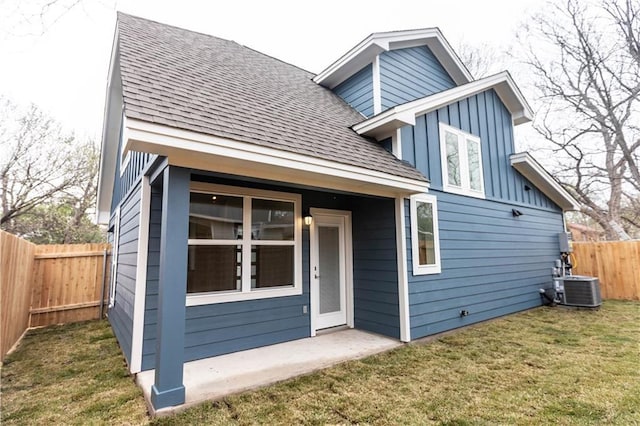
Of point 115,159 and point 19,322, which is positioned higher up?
point 115,159

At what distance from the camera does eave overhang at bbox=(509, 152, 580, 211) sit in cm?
718

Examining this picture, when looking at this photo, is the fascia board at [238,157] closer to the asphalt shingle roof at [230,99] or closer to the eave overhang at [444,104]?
the asphalt shingle roof at [230,99]

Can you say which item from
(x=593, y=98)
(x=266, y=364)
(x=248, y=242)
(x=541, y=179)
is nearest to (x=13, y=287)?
(x=248, y=242)

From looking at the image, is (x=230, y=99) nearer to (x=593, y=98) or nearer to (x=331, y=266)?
(x=331, y=266)

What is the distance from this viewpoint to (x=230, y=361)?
391cm

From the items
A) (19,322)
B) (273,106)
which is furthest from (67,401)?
(273,106)

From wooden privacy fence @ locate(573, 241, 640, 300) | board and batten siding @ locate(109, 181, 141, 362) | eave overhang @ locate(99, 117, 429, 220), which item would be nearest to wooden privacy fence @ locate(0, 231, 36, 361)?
board and batten siding @ locate(109, 181, 141, 362)

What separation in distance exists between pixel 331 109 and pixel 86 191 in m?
12.6

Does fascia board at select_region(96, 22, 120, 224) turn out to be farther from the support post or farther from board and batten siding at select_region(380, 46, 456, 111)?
board and batten siding at select_region(380, 46, 456, 111)

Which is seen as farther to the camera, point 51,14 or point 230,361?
point 230,361

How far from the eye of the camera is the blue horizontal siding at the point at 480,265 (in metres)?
5.10

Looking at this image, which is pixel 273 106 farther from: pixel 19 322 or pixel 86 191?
pixel 86 191

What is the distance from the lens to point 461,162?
20.2ft

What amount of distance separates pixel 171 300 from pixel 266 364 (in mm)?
1602
